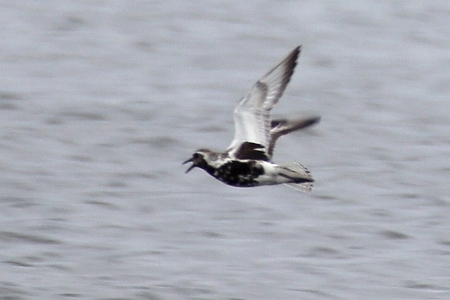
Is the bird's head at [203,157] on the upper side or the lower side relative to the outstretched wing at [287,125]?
lower

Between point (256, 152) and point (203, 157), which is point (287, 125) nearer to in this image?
point (256, 152)

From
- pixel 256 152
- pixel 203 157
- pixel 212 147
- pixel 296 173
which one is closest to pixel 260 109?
pixel 256 152

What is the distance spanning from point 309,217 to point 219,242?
1.33 meters

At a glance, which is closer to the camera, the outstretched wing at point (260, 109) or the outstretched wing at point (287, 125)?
the outstretched wing at point (260, 109)

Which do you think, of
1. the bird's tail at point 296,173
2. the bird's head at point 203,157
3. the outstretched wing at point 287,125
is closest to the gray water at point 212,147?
the outstretched wing at point 287,125

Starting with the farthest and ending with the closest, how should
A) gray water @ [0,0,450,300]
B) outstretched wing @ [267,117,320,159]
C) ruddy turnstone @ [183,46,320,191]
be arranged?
gray water @ [0,0,450,300] → outstretched wing @ [267,117,320,159] → ruddy turnstone @ [183,46,320,191]

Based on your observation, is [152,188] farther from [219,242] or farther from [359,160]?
[359,160]

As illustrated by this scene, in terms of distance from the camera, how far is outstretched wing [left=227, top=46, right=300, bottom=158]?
30.3ft

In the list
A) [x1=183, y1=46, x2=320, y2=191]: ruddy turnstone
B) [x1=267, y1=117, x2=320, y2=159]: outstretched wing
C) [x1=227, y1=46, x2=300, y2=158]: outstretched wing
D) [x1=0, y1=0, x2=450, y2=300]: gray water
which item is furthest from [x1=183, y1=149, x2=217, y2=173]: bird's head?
[x1=0, y1=0, x2=450, y2=300]: gray water

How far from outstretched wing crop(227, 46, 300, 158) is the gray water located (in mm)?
1799

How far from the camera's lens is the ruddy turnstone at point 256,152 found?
890 centimetres

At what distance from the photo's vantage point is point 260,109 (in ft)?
31.4

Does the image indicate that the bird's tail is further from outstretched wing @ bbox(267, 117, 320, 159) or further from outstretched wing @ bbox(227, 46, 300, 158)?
outstretched wing @ bbox(267, 117, 320, 159)

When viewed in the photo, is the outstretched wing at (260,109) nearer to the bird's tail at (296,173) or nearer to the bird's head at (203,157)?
the bird's head at (203,157)
